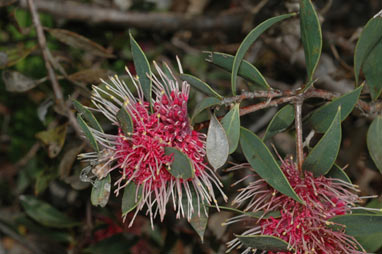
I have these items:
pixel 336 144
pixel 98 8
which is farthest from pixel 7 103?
pixel 336 144

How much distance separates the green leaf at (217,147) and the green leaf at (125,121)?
0.53ft

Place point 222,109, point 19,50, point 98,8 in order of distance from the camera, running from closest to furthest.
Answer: point 222,109
point 19,50
point 98,8

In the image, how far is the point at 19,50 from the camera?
157 cm

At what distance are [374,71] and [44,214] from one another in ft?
4.03

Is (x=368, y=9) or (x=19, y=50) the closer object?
(x=19, y=50)

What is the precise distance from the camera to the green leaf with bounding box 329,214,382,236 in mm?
920

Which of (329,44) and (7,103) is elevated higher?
(329,44)

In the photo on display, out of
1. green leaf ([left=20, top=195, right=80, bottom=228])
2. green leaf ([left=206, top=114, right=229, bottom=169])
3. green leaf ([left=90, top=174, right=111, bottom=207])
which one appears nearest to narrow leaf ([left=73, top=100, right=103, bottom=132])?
green leaf ([left=90, top=174, right=111, bottom=207])

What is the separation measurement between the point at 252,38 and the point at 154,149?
33 cm

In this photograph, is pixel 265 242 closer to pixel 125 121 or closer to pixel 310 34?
pixel 125 121

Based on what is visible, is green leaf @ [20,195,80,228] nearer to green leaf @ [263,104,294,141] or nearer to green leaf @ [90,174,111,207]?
green leaf @ [90,174,111,207]

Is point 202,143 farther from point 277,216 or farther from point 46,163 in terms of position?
point 46,163

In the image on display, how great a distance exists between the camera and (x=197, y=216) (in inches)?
41.6

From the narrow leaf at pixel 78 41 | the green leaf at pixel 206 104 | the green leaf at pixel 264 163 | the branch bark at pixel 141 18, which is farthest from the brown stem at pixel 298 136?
the branch bark at pixel 141 18
